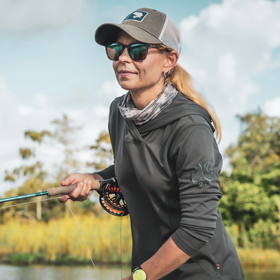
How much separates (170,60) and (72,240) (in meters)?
6.39

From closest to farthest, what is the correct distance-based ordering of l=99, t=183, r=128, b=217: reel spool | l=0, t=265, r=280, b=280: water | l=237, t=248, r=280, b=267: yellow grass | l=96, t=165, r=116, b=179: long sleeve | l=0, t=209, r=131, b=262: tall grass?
l=99, t=183, r=128, b=217: reel spool, l=96, t=165, r=116, b=179: long sleeve, l=0, t=265, r=280, b=280: water, l=0, t=209, r=131, b=262: tall grass, l=237, t=248, r=280, b=267: yellow grass

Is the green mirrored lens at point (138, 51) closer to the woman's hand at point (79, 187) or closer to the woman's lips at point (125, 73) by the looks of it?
the woman's lips at point (125, 73)

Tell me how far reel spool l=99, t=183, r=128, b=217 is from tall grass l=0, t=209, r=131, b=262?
17.7 ft

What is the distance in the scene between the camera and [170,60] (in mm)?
1981

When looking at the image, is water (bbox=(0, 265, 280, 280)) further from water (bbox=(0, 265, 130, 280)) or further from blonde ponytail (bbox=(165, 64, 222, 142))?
blonde ponytail (bbox=(165, 64, 222, 142))

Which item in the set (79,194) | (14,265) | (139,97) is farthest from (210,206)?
(14,265)

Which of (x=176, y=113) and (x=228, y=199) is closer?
(x=176, y=113)

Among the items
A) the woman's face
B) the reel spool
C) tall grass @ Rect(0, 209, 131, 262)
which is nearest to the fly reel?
the reel spool

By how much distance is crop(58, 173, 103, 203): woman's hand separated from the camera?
2.20 m

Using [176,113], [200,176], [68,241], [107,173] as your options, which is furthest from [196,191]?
[68,241]

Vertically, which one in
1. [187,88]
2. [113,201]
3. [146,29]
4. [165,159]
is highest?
[146,29]

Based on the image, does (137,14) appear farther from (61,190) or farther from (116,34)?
(61,190)

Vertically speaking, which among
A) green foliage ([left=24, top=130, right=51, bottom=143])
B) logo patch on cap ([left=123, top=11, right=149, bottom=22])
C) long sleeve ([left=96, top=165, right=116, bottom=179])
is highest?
green foliage ([left=24, top=130, right=51, bottom=143])

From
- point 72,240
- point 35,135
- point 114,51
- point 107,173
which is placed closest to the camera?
point 114,51
